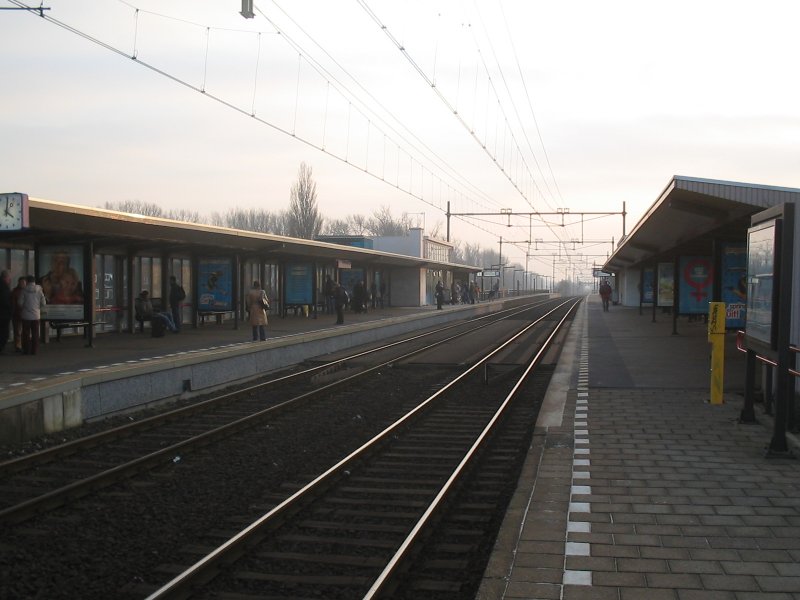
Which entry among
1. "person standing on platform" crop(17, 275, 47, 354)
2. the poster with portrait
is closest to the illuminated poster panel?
"person standing on platform" crop(17, 275, 47, 354)

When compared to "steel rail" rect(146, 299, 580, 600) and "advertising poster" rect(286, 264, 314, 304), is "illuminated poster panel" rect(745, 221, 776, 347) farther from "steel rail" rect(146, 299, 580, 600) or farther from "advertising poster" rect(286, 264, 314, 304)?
"advertising poster" rect(286, 264, 314, 304)

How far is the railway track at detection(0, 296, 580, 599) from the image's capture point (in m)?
5.05

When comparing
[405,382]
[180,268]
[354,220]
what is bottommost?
[405,382]

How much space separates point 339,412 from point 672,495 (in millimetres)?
5923

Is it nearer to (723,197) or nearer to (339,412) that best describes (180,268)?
(339,412)

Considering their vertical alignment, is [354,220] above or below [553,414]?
above

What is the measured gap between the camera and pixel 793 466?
734cm

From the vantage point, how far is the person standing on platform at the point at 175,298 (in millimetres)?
20062

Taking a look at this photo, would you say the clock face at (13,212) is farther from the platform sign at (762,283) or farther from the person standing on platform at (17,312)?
the platform sign at (762,283)

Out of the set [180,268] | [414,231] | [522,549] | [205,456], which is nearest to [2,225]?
[205,456]

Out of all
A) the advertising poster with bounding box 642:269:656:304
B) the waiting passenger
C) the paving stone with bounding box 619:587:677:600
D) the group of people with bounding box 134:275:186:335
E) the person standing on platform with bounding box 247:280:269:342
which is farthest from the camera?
the advertising poster with bounding box 642:269:656:304

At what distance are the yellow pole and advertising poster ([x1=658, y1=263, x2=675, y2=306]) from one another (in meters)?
17.3

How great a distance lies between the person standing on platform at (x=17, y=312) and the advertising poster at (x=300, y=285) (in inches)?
529

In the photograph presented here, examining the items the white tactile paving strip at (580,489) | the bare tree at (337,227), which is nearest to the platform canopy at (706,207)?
the white tactile paving strip at (580,489)
